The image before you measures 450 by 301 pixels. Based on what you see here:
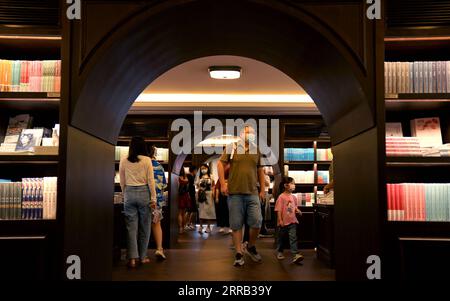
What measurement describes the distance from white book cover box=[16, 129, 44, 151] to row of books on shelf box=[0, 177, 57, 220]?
0.27 metres

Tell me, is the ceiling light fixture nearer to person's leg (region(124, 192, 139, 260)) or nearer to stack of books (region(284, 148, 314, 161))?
person's leg (region(124, 192, 139, 260))

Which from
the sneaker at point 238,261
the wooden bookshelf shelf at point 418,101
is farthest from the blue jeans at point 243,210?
the wooden bookshelf shelf at point 418,101

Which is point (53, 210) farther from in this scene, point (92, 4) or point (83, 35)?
point (92, 4)

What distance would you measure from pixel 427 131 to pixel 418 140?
29cm

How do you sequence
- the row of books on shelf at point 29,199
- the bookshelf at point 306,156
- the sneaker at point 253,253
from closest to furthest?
1. the row of books on shelf at point 29,199
2. the sneaker at point 253,253
3. the bookshelf at point 306,156

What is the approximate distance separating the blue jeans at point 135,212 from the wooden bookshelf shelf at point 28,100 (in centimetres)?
200

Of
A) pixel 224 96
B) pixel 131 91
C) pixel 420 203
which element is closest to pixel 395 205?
pixel 420 203

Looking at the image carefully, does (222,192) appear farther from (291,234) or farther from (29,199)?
(29,199)

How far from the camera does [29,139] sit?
139 inches

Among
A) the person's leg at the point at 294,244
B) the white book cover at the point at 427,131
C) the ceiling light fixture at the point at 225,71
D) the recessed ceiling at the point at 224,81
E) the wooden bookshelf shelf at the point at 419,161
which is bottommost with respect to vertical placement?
the person's leg at the point at 294,244

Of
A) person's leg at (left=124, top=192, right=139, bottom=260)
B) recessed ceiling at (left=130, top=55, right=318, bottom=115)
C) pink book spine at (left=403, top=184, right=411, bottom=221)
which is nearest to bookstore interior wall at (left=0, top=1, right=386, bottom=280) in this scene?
pink book spine at (left=403, top=184, right=411, bottom=221)

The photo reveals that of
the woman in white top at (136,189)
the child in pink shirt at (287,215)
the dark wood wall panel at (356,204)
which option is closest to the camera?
the dark wood wall panel at (356,204)

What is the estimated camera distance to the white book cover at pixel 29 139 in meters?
3.49

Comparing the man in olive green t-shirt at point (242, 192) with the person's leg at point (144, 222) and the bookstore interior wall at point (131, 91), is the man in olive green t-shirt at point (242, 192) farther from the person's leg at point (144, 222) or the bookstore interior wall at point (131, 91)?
the bookstore interior wall at point (131, 91)
